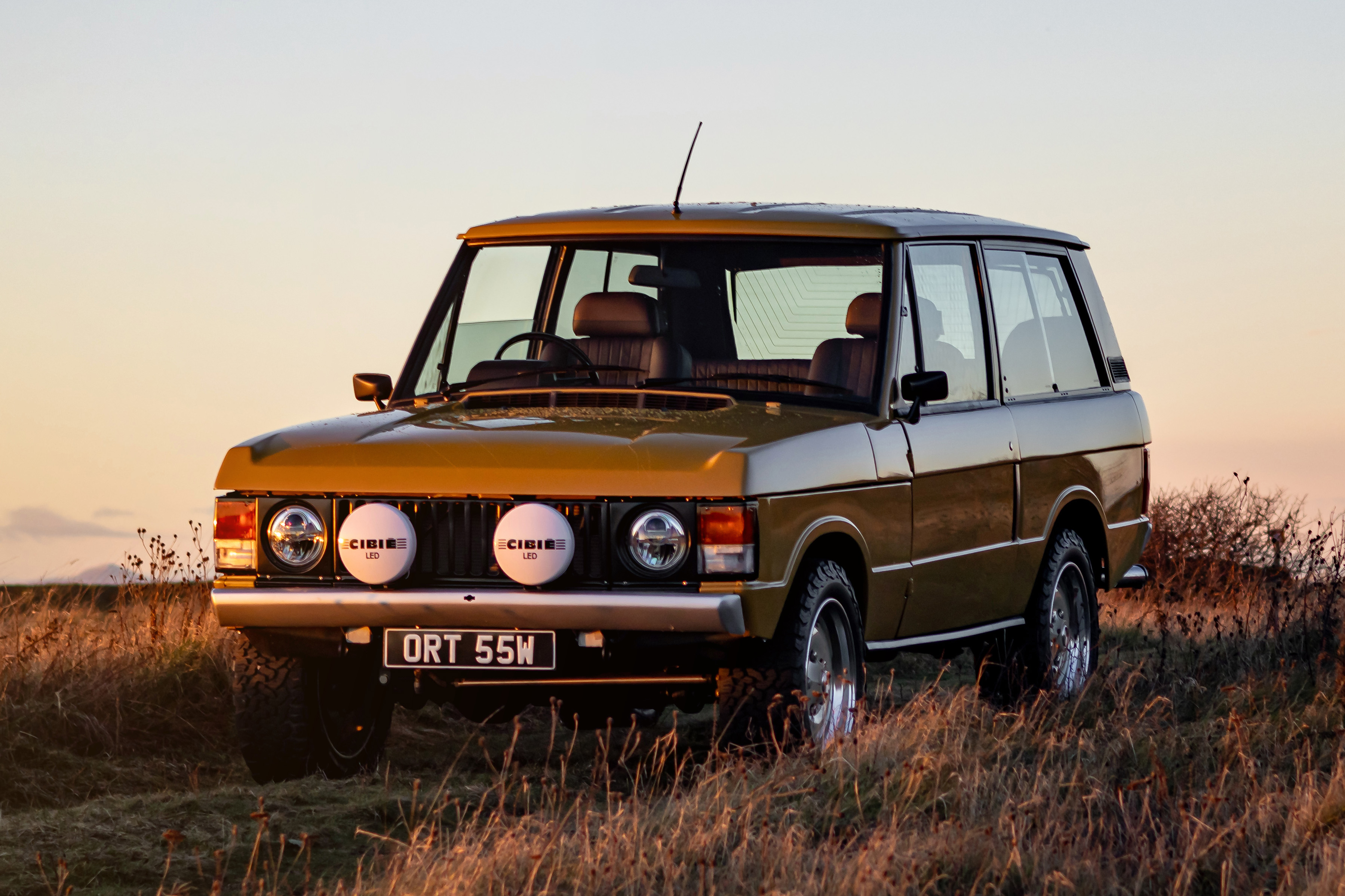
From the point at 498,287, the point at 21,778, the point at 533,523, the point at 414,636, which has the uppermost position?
the point at 498,287

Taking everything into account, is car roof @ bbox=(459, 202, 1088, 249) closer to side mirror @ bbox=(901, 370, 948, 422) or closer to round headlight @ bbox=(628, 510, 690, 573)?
side mirror @ bbox=(901, 370, 948, 422)

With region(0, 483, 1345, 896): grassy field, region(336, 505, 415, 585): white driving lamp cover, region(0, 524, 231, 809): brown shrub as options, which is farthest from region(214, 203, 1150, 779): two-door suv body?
region(0, 524, 231, 809): brown shrub

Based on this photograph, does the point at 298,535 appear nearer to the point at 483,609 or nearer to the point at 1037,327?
the point at 483,609

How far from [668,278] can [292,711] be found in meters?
2.60

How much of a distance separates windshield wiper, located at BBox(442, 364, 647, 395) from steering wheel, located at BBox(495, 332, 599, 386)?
2 cm

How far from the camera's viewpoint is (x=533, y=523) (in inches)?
267

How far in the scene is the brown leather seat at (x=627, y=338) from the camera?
8.26m

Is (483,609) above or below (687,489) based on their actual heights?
below

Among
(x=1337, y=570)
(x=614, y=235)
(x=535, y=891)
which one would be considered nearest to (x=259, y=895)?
(x=535, y=891)

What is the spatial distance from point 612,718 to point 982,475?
2073 mm

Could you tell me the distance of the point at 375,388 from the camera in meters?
8.38

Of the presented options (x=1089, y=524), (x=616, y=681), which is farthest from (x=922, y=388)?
(x=1089, y=524)

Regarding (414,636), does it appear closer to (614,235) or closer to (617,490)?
(617,490)

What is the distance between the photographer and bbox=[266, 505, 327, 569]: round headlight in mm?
7148
